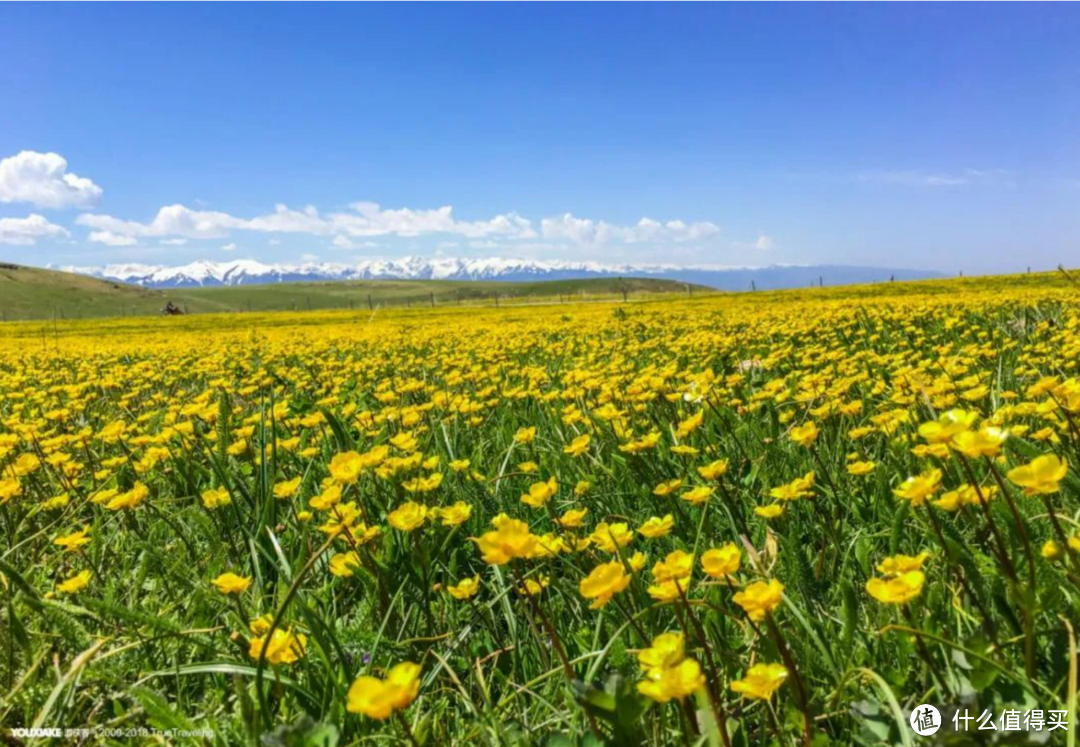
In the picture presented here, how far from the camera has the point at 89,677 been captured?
1541mm

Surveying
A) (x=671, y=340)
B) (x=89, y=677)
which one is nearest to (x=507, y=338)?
(x=671, y=340)

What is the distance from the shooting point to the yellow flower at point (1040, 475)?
1127 millimetres

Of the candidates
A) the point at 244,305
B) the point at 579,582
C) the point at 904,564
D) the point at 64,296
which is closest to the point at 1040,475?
the point at 904,564

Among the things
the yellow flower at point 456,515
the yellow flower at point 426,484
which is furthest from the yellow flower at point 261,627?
the yellow flower at point 426,484

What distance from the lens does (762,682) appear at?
40.9 inches

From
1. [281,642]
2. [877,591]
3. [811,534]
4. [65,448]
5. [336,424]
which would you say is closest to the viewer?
[877,591]

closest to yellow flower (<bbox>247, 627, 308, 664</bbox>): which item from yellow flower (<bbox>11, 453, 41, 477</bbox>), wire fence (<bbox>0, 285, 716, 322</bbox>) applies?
yellow flower (<bbox>11, 453, 41, 477</bbox>)

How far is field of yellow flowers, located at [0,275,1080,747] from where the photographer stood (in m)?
1.15

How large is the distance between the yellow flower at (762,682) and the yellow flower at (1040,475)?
54 cm

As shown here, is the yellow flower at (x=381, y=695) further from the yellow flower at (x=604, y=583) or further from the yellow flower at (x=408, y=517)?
the yellow flower at (x=408, y=517)

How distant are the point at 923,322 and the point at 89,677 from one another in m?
8.66

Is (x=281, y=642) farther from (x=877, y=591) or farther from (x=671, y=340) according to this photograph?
(x=671, y=340)

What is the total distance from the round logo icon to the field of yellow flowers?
0.08 ft

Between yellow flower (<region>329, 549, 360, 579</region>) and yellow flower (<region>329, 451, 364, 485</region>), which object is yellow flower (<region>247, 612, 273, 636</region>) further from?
yellow flower (<region>329, 451, 364, 485</region>)
